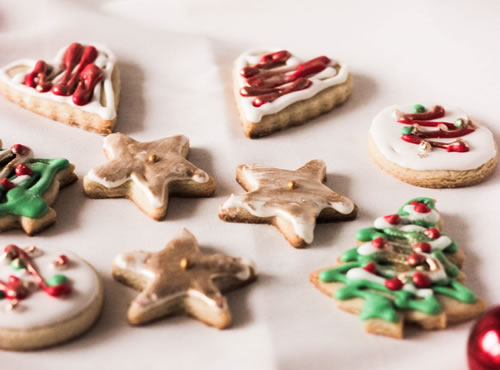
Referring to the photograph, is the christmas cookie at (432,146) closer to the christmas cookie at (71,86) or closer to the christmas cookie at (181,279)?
the christmas cookie at (181,279)

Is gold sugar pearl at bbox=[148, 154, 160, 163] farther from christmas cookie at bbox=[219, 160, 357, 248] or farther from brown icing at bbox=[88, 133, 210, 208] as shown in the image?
christmas cookie at bbox=[219, 160, 357, 248]

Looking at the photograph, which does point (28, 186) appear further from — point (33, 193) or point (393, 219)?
point (393, 219)

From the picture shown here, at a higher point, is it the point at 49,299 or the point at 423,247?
the point at 423,247

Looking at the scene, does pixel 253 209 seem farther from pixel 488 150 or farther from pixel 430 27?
pixel 430 27

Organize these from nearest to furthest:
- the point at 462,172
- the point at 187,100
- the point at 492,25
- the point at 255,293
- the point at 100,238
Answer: the point at 255,293, the point at 100,238, the point at 462,172, the point at 187,100, the point at 492,25

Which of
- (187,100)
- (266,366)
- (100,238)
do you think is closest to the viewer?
(266,366)

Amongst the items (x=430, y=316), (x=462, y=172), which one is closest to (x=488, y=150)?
(x=462, y=172)

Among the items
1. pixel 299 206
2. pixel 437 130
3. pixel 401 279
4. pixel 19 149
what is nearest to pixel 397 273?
pixel 401 279
